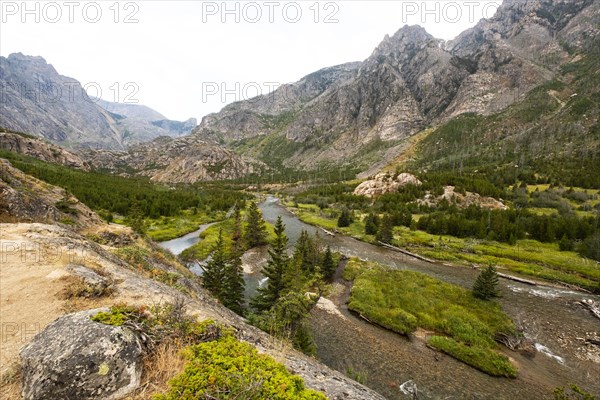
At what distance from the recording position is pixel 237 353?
24.0 ft

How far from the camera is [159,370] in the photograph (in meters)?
6.97

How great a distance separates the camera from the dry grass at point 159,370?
21.1 ft

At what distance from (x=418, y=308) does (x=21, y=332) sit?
35842 mm

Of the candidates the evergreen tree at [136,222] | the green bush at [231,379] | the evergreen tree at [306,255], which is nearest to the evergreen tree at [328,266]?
the evergreen tree at [306,255]

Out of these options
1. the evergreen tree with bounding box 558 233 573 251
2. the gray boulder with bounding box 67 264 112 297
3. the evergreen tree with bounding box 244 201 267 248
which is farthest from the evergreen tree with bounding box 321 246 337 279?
the evergreen tree with bounding box 558 233 573 251

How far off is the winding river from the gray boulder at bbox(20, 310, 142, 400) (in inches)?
789

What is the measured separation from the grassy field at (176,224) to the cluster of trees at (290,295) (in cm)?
3659

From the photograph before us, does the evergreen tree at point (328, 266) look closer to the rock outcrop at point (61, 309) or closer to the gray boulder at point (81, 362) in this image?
the rock outcrop at point (61, 309)

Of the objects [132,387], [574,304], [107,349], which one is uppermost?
[107,349]

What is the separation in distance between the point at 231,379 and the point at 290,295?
19.6 m

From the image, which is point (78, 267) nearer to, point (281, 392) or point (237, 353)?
point (237, 353)

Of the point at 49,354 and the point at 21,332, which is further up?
the point at 49,354

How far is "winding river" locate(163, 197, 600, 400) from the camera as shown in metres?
22.2

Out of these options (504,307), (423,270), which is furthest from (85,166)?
(504,307)
